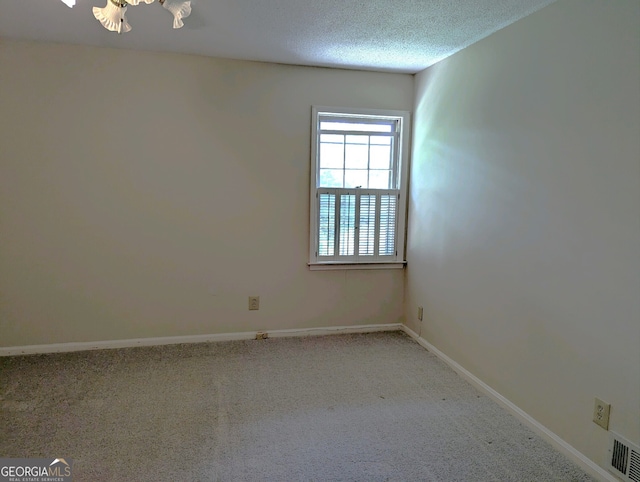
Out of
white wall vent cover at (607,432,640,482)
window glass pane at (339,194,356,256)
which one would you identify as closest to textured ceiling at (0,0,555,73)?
window glass pane at (339,194,356,256)

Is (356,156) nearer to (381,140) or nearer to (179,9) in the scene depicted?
(381,140)

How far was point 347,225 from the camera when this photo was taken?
3547 mm

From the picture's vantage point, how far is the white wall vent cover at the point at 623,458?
1647mm

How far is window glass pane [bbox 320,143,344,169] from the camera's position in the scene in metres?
3.45

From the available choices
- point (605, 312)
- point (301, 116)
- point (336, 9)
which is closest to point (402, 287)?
point (301, 116)

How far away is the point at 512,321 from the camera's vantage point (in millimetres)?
2350

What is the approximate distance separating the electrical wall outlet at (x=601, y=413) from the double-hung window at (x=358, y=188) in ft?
6.57

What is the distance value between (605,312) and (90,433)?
257 centimetres

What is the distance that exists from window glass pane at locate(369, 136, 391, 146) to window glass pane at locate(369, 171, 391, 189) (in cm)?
26

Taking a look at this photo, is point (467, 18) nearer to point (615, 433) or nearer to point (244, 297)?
point (615, 433)

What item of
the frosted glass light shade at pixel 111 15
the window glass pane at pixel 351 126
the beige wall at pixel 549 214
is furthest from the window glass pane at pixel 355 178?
the frosted glass light shade at pixel 111 15

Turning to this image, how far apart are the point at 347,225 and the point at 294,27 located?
1.65 meters

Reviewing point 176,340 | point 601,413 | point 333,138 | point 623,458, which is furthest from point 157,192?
point 623,458

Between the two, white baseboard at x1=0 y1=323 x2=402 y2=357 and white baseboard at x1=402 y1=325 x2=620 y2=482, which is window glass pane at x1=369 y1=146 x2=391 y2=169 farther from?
white baseboard at x1=402 y1=325 x2=620 y2=482
